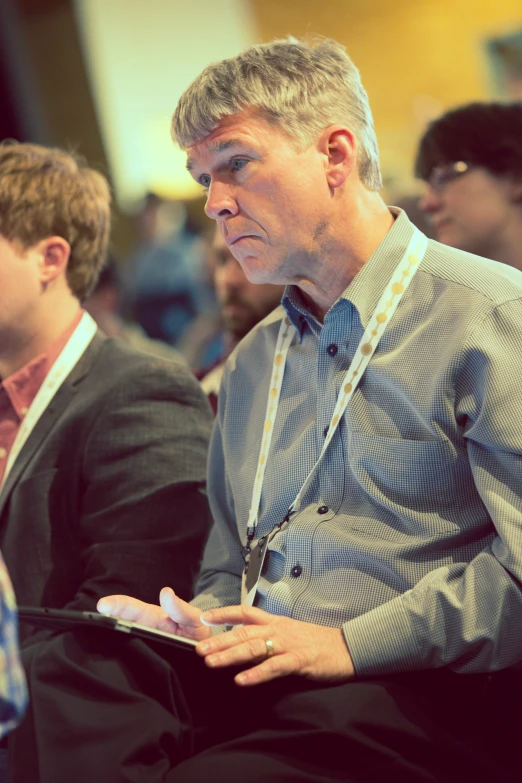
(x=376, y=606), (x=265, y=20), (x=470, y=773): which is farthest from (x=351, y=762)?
(x=265, y=20)

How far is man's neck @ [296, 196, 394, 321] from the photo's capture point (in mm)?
1917

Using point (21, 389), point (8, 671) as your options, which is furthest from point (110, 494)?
point (8, 671)

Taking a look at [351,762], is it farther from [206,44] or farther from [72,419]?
[206,44]

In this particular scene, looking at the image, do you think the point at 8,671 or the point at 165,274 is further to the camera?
the point at 165,274

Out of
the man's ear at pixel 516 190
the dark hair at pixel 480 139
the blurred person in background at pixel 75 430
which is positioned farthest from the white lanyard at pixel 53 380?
the man's ear at pixel 516 190

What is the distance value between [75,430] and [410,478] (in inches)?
37.8

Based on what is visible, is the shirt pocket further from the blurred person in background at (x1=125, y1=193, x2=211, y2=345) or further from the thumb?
the blurred person in background at (x1=125, y1=193, x2=211, y2=345)

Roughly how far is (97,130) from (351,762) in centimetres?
763

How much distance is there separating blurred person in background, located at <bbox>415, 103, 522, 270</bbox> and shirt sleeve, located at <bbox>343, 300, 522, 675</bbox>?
1.06 metres

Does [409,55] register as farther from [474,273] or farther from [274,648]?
[274,648]

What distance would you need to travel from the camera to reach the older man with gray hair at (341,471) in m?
1.50

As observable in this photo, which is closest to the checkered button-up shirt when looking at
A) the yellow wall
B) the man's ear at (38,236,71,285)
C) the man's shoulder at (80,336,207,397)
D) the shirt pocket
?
the shirt pocket

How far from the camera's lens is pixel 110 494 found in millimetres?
2209

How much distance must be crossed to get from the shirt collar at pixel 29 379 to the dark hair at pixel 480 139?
1.25 metres
